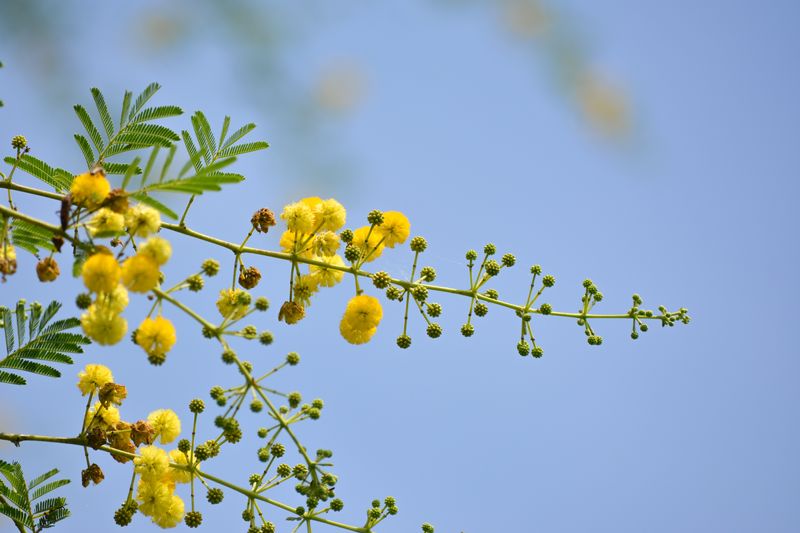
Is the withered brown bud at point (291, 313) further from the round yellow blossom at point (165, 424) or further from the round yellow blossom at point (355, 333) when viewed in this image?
the round yellow blossom at point (165, 424)

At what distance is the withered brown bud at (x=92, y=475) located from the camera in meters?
5.43

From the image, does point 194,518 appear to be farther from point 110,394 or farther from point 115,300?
point 115,300

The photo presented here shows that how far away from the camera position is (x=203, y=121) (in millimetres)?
5441

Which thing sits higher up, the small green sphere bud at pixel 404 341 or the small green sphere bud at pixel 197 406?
the small green sphere bud at pixel 404 341

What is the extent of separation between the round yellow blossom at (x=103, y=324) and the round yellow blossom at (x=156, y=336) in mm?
165

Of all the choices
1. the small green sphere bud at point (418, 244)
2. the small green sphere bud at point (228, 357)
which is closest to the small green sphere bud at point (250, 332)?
the small green sphere bud at point (228, 357)

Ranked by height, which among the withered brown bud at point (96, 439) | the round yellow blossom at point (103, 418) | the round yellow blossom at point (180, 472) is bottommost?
the round yellow blossom at point (180, 472)

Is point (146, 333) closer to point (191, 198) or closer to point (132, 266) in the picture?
point (132, 266)

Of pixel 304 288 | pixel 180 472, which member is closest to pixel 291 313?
pixel 304 288

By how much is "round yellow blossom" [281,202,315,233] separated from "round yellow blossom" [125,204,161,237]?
1.04m

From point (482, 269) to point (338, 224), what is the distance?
1.11 m

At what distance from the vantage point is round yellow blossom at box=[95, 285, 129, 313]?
4.11 metres

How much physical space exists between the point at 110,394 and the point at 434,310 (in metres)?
2.43

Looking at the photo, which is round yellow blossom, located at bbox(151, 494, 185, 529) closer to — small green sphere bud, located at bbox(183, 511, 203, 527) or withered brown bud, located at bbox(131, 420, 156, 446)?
small green sphere bud, located at bbox(183, 511, 203, 527)
